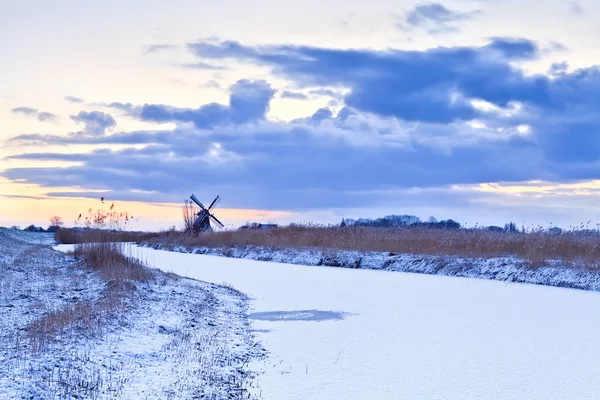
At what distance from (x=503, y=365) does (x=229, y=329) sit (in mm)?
3888

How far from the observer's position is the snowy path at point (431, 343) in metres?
6.74

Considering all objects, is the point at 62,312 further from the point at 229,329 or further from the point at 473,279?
the point at 473,279

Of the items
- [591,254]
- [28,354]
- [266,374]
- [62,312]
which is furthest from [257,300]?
[591,254]

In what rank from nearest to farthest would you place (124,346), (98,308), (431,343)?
(124,346) < (431,343) < (98,308)

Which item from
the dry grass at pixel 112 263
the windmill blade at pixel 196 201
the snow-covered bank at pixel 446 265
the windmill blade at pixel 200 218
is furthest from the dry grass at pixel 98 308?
the windmill blade at pixel 196 201

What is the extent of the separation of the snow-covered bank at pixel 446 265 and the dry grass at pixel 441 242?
1.57ft

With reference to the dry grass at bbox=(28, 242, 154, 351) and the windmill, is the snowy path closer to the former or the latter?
the dry grass at bbox=(28, 242, 154, 351)


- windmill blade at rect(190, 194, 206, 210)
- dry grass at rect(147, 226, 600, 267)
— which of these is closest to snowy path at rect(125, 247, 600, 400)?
dry grass at rect(147, 226, 600, 267)

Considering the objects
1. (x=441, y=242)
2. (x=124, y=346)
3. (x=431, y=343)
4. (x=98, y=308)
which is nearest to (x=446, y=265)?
(x=441, y=242)

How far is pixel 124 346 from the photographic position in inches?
289

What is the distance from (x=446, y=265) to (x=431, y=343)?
12.1 metres

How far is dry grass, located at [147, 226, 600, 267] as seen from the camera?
1878 centimetres

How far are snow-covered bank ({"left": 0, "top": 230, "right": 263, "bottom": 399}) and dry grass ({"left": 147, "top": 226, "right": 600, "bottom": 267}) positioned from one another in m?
10.6

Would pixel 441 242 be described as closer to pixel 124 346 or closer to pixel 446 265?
pixel 446 265
